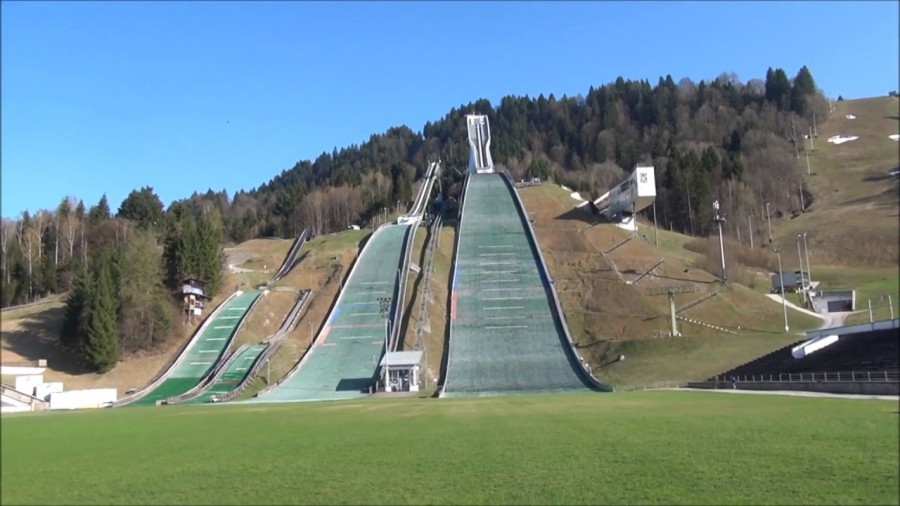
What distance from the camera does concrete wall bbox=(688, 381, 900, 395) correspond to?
767 inches

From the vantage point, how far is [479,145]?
95375 mm

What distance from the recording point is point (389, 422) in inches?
724

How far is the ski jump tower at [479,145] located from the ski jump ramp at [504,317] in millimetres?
20857

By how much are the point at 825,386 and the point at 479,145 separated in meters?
75.3

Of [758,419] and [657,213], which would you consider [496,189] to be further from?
[758,419]

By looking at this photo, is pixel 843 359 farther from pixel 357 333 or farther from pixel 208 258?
pixel 208 258

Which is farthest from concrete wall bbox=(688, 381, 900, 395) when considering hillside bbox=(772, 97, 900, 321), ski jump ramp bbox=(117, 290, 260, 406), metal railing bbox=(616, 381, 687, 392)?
ski jump ramp bbox=(117, 290, 260, 406)

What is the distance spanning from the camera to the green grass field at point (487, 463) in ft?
21.4

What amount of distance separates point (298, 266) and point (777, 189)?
56.3m

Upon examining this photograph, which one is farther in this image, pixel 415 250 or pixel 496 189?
pixel 496 189

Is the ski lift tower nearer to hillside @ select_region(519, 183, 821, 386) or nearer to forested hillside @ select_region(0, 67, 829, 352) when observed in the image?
hillside @ select_region(519, 183, 821, 386)

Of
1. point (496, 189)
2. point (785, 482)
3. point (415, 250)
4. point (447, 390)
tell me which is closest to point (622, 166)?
point (496, 189)

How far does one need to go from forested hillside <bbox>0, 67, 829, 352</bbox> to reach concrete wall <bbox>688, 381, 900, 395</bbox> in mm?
6497

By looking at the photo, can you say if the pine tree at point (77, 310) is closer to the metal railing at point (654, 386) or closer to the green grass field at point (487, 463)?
the green grass field at point (487, 463)
